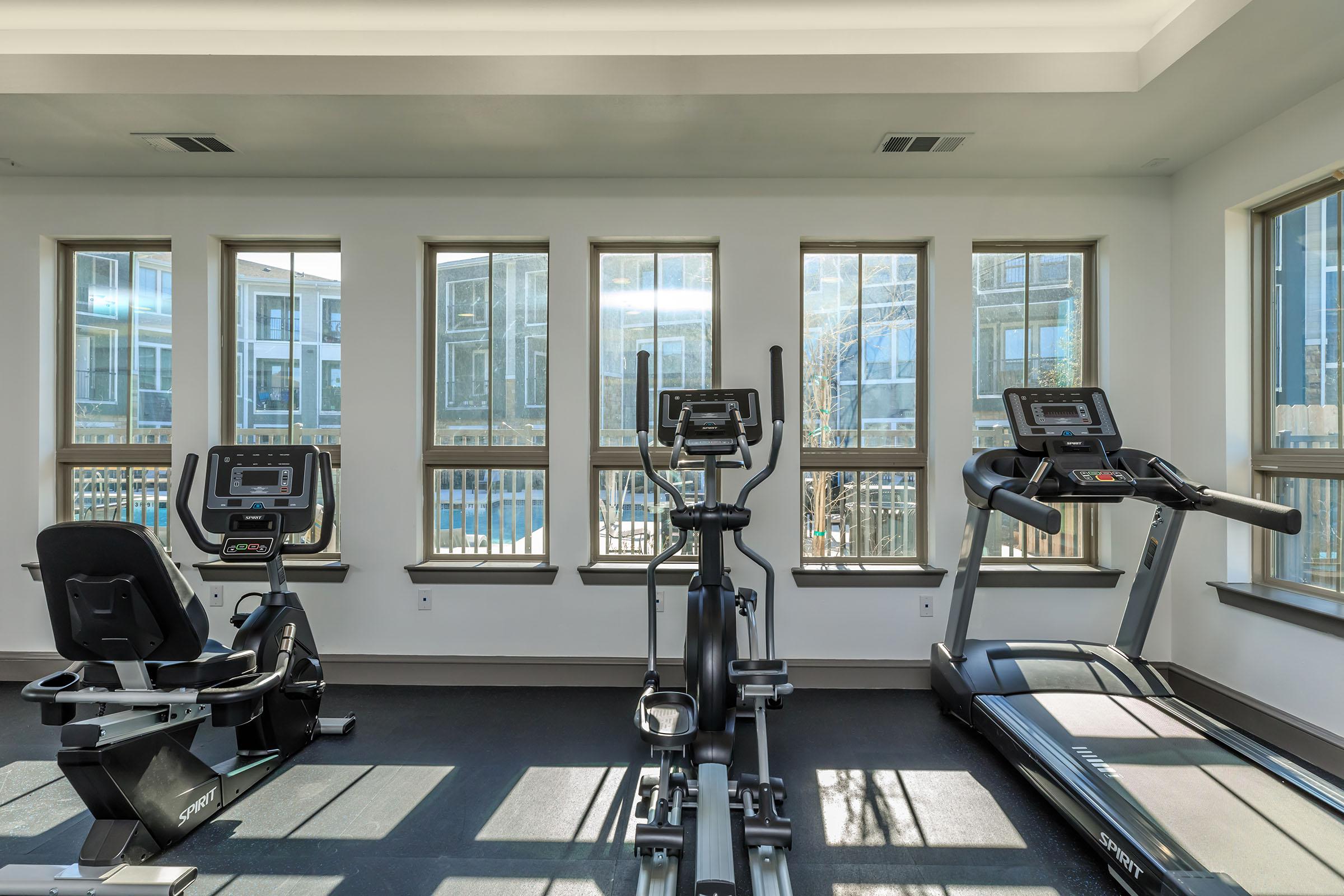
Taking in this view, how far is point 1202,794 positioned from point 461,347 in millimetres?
3887

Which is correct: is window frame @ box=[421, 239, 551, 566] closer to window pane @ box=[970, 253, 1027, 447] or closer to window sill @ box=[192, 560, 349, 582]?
window sill @ box=[192, 560, 349, 582]

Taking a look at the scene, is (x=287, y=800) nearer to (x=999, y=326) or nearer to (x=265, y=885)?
(x=265, y=885)

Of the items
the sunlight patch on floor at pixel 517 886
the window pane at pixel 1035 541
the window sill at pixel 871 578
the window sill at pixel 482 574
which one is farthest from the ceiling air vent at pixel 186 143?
the window pane at pixel 1035 541

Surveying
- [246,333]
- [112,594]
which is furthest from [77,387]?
[112,594]

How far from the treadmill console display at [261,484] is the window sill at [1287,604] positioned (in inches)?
167

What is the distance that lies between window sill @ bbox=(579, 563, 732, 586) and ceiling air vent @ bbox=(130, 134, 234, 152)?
110 inches

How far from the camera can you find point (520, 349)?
395cm

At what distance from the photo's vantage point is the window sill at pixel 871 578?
3.68 m

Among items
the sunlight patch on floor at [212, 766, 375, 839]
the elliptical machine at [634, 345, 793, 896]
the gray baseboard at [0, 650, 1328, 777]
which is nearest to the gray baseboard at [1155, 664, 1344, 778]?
the gray baseboard at [0, 650, 1328, 777]

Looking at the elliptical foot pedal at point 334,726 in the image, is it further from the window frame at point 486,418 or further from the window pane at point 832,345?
the window pane at point 832,345

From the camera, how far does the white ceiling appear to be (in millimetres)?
2764

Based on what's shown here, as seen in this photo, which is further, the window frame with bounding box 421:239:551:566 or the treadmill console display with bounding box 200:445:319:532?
the window frame with bounding box 421:239:551:566

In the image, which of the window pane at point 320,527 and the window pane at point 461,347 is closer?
the window pane at point 320,527

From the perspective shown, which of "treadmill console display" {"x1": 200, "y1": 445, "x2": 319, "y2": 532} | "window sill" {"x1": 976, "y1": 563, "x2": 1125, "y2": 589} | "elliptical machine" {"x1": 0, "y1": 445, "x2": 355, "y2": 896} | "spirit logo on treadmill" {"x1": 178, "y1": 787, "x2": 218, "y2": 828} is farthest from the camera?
"window sill" {"x1": 976, "y1": 563, "x2": 1125, "y2": 589}
